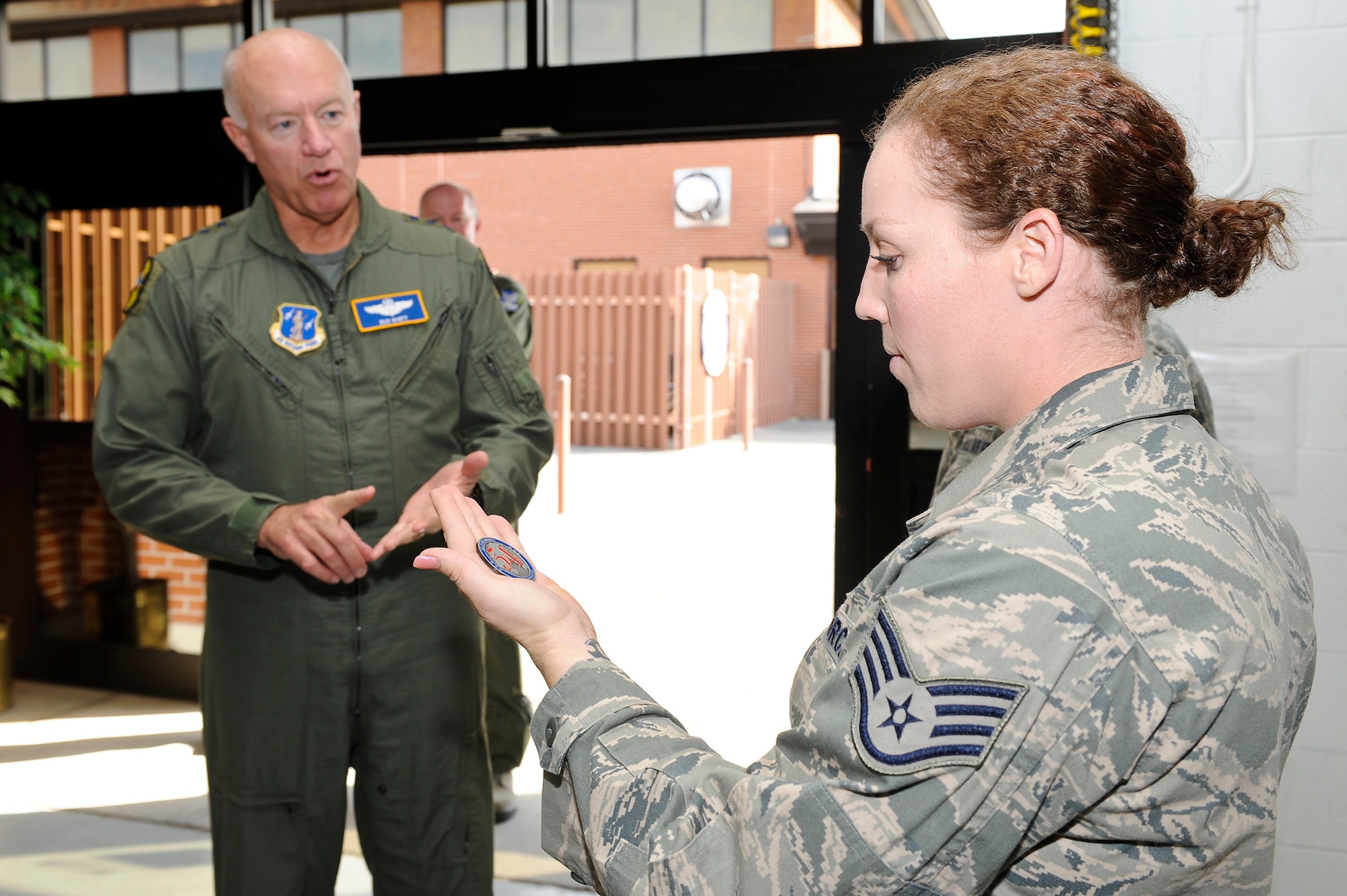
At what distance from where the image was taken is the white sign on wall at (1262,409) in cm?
189

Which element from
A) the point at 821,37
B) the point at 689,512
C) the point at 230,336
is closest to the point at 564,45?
the point at 821,37

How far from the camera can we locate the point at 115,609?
386cm

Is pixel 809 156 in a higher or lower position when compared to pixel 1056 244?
higher

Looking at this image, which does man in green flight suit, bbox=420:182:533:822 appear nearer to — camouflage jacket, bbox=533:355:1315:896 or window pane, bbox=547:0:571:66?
window pane, bbox=547:0:571:66

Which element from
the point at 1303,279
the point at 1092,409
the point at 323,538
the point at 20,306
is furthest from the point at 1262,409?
the point at 20,306

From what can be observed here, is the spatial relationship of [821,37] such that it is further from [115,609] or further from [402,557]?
[115,609]

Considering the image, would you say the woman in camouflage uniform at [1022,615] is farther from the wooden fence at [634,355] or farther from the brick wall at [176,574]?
the wooden fence at [634,355]

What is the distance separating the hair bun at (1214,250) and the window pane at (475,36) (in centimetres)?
213

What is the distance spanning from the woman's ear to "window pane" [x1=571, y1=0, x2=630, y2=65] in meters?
1.97

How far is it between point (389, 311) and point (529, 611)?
110cm

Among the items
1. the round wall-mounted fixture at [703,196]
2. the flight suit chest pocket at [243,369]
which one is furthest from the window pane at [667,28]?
the round wall-mounted fixture at [703,196]

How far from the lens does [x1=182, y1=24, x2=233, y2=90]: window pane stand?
3.04 m

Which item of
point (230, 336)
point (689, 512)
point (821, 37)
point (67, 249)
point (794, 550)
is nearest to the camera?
point (230, 336)

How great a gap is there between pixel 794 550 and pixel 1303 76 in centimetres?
472
